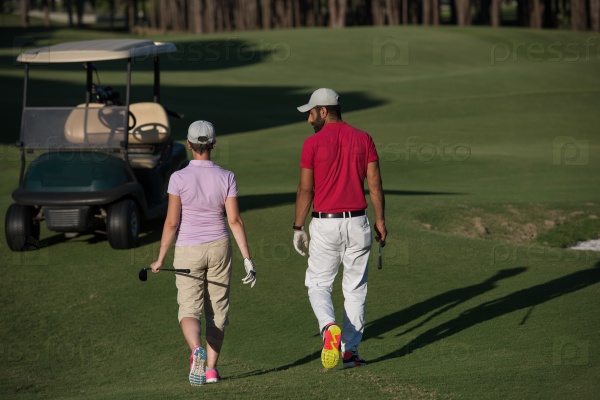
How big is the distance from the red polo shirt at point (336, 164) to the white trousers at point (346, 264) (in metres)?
0.13

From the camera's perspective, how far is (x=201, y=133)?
22.1 feet

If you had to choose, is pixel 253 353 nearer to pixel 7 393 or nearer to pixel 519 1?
pixel 7 393

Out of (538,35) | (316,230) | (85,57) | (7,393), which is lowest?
(7,393)

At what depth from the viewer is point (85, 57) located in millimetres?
11266

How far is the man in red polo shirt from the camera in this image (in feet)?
23.3

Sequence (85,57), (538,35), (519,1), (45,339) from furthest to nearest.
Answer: (519,1), (538,35), (85,57), (45,339)

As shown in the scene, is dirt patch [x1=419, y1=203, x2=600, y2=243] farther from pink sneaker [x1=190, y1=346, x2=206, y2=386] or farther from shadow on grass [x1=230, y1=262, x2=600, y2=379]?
pink sneaker [x1=190, y1=346, x2=206, y2=386]

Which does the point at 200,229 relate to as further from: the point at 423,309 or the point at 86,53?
the point at 86,53

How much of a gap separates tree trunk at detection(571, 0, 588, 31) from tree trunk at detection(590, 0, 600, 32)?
58 centimetres

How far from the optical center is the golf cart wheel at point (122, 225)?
1096 centimetres

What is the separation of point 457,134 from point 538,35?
93.1 feet

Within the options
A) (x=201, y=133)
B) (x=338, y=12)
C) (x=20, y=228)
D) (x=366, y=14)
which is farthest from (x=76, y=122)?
(x=366, y=14)

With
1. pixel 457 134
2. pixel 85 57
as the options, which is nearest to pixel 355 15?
pixel 457 134

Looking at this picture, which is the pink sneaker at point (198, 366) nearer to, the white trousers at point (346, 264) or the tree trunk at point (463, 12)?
the white trousers at point (346, 264)
